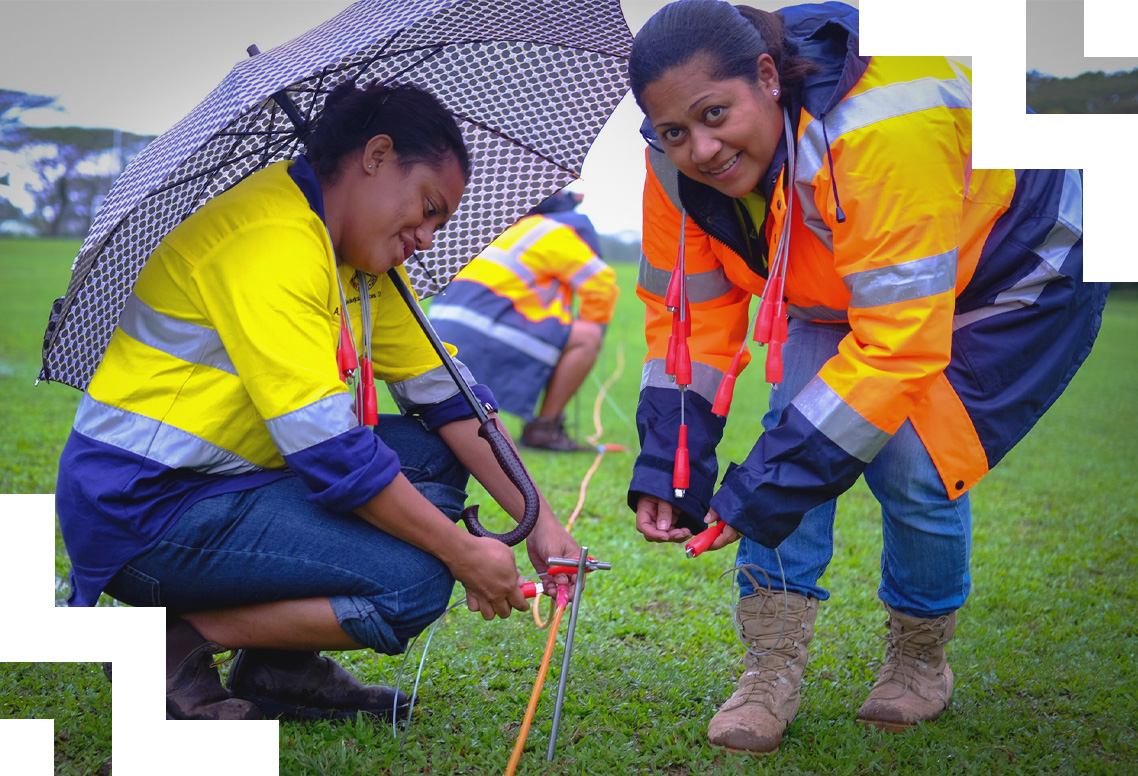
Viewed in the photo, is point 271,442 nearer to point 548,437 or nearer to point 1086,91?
point 548,437

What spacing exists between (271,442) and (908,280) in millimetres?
1329

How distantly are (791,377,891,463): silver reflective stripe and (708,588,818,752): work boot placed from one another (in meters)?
0.47

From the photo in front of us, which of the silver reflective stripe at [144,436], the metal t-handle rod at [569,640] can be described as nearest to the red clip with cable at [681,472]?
the metal t-handle rod at [569,640]

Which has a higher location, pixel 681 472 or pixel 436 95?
pixel 436 95

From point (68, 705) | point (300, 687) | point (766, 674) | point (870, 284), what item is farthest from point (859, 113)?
point (68, 705)

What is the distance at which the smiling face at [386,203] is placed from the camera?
215 cm

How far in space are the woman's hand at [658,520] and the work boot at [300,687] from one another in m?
0.70

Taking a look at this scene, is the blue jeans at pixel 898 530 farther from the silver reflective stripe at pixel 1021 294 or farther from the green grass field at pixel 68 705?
the green grass field at pixel 68 705

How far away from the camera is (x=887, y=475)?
2.29 m

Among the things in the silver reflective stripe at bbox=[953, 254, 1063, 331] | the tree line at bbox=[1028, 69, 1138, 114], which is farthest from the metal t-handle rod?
the tree line at bbox=[1028, 69, 1138, 114]

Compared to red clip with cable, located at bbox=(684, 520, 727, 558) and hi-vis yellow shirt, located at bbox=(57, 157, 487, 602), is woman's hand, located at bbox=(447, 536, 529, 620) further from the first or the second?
red clip with cable, located at bbox=(684, 520, 727, 558)

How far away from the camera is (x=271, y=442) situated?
2.20 meters

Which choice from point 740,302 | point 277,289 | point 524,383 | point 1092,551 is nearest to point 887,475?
point 740,302

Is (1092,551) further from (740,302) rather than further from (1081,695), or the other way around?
(740,302)
